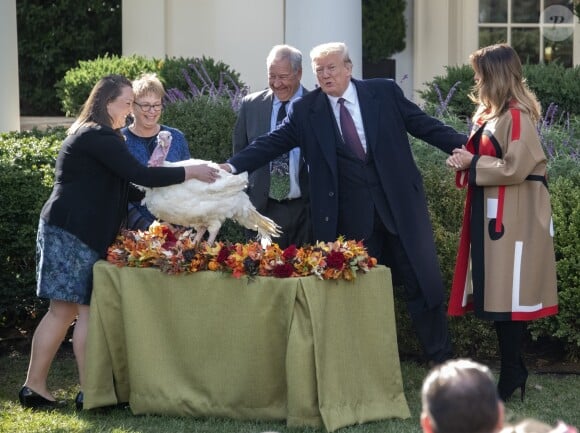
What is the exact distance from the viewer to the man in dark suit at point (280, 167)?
6059mm

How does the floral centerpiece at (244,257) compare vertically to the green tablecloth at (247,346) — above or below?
above

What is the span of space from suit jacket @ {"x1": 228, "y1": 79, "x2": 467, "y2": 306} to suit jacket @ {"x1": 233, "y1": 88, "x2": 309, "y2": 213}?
1.43 ft

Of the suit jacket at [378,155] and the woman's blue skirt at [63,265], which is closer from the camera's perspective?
the woman's blue skirt at [63,265]

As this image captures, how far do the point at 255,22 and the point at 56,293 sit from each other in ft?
22.6

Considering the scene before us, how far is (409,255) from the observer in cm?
566

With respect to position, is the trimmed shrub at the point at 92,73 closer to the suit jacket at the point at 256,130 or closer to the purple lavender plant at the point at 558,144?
the purple lavender plant at the point at 558,144

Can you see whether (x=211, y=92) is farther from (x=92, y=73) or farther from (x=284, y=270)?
(x=284, y=270)

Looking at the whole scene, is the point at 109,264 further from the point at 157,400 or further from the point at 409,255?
the point at 409,255

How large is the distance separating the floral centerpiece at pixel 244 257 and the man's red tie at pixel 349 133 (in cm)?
48

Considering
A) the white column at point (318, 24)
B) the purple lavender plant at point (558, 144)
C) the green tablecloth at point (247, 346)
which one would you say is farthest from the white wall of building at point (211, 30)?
the green tablecloth at point (247, 346)

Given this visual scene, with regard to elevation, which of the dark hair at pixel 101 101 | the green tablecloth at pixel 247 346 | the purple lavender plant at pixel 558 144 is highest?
the dark hair at pixel 101 101

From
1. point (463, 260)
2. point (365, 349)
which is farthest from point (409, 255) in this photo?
point (365, 349)

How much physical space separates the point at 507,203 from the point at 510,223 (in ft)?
0.33

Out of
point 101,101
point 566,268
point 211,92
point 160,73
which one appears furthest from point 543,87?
point 101,101
